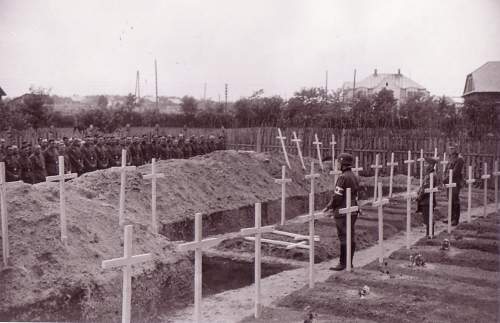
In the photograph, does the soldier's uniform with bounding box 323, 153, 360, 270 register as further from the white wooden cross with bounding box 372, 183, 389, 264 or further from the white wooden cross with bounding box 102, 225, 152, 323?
the white wooden cross with bounding box 102, 225, 152, 323

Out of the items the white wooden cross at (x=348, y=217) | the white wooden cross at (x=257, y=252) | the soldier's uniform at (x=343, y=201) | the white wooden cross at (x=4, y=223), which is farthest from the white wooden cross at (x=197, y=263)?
the soldier's uniform at (x=343, y=201)

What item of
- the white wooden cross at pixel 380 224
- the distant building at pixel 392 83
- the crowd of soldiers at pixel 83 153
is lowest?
the white wooden cross at pixel 380 224

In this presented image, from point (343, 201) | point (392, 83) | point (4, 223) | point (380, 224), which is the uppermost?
point (392, 83)

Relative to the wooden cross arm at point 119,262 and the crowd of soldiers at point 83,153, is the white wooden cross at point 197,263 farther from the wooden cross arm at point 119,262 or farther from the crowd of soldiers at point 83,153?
the crowd of soldiers at point 83,153

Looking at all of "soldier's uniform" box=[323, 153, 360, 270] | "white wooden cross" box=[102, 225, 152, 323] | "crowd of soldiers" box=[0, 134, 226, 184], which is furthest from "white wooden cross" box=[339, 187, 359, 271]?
"crowd of soldiers" box=[0, 134, 226, 184]

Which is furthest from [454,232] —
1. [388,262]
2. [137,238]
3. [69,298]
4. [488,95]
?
[488,95]

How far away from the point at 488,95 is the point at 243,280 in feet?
58.2

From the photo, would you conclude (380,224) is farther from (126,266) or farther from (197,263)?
(126,266)

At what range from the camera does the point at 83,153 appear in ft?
54.5

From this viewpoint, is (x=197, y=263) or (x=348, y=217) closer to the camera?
(x=197, y=263)

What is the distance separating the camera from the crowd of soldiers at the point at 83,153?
43.3ft

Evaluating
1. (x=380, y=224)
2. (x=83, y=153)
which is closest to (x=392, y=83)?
(x=83, y=153)

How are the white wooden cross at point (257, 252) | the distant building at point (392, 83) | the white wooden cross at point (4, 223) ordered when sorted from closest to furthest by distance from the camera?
the white wooden cross at point (257, 252)
the white wooden cross at point (4, 223)
the distant building at point (392, 83)

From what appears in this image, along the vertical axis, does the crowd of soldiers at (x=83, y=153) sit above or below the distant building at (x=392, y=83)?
below
